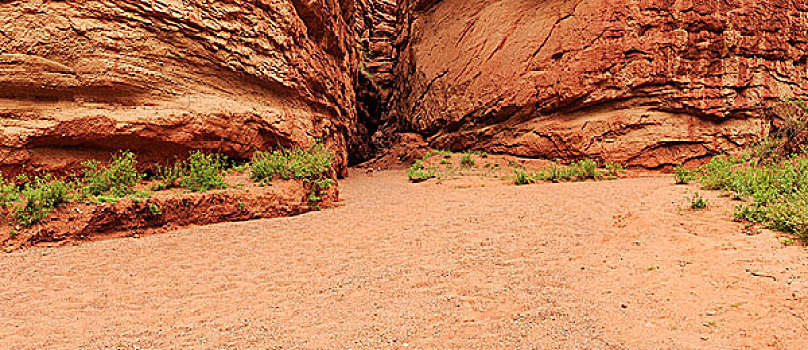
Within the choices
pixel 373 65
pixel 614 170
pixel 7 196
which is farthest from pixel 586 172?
pixel 373 65

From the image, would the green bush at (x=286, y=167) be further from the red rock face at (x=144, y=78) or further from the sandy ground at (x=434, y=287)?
the sandy ground at (x=434, y=287)

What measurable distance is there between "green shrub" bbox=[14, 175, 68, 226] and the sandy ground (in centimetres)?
57

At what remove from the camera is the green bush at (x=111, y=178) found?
5.42m

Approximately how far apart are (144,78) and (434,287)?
19.7 ft

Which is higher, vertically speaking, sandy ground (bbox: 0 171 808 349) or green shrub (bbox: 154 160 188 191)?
green shrub (bbox: 154 160 188 191)

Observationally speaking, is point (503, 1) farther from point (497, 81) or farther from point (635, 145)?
point (635, 145)

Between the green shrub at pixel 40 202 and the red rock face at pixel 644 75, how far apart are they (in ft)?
37.3

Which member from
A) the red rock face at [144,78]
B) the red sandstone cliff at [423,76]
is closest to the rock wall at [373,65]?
the red sandstone cliff at [423,76]

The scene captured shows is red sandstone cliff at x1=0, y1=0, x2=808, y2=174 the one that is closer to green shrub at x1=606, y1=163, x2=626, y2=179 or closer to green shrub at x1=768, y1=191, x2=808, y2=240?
green shrub at x1=606, y1=163, x2=626, y2=179

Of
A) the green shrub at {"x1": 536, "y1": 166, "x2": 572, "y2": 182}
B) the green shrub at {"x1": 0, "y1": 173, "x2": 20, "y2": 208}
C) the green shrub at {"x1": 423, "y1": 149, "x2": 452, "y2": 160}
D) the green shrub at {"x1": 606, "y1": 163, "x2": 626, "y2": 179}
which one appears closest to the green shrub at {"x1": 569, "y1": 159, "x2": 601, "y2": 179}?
the green shrub at {"x1": 536, "y1": 166, "x2": 572, "y2": 182}

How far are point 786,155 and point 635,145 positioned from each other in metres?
3.79

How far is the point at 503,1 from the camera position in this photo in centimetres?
1359

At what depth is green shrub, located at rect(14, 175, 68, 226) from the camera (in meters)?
4.50

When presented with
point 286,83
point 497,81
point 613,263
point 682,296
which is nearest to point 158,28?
point 286,83
